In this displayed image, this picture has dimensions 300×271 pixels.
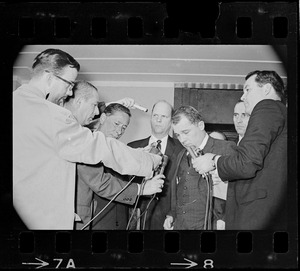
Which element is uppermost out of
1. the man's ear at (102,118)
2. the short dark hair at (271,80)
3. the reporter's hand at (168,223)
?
the short dark hair at (271,80)

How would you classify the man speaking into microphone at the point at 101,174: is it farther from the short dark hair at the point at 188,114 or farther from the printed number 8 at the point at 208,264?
the printed number 8 at the point at 208,264

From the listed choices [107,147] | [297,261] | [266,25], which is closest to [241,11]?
[266,25]

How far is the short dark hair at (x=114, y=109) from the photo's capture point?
127 inches

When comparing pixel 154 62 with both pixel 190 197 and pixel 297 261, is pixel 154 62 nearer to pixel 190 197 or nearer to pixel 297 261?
pixel 190 197

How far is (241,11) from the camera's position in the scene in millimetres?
3229

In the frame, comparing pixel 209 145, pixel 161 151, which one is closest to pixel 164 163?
pixel 161 151

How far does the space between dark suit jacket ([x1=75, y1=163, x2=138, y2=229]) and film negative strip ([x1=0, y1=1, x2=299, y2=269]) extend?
8cm

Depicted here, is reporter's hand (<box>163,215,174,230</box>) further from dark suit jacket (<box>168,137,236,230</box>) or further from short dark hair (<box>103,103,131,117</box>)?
short dark hair (<box>103,103,131,117</box>)

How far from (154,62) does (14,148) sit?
1.74ft

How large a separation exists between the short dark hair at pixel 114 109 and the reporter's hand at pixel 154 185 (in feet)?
0.73

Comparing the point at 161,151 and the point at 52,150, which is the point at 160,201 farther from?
the point at 52,150

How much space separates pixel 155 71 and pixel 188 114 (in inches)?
6.9

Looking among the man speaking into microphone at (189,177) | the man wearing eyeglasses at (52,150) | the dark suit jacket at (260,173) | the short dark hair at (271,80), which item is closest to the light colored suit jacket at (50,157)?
the man wearing eyeglasses at (52,150)

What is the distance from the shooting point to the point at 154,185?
3.23 metres
